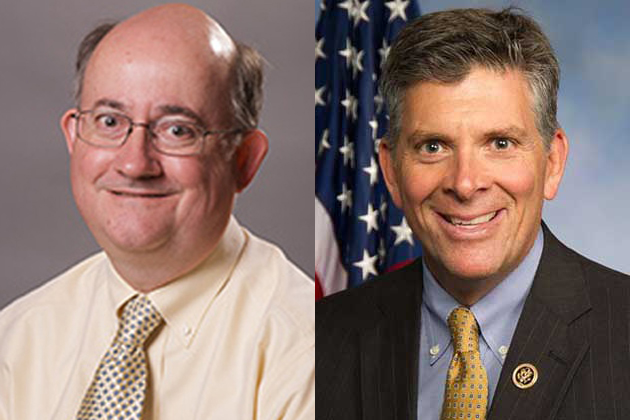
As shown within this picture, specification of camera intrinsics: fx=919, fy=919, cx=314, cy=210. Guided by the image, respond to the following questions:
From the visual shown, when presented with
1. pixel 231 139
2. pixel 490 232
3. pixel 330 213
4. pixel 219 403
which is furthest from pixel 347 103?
pixel 219 403

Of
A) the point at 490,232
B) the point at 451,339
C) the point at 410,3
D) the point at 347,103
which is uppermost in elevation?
the point at 410,3

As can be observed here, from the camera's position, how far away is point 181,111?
75.8 inches

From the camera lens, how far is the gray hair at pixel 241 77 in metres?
1.96

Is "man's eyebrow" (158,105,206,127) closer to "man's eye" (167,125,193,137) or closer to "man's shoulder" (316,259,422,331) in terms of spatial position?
"man's eye" (167,125,193,137)

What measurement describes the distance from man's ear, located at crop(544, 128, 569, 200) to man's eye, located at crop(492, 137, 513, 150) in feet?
0.41

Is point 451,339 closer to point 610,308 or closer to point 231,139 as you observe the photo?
point 610,308

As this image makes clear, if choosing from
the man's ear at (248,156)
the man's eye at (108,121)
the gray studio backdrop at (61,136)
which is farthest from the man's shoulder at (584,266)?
the man's eye at (108,121)

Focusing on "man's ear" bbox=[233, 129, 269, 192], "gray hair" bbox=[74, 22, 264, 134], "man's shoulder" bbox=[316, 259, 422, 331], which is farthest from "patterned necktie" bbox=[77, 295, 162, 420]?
"man's shoulder" bbox=[316, 259, 422, 331]

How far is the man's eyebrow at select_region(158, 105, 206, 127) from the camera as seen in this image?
75.4 inches

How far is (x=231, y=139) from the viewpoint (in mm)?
1979

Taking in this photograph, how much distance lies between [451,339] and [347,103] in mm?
879

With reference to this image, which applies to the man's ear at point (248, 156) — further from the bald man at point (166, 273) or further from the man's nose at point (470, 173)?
the man's nose at point (470, 173)

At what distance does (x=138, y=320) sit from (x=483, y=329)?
0.90 m

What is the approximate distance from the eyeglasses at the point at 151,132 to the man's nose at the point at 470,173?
0.67 m
